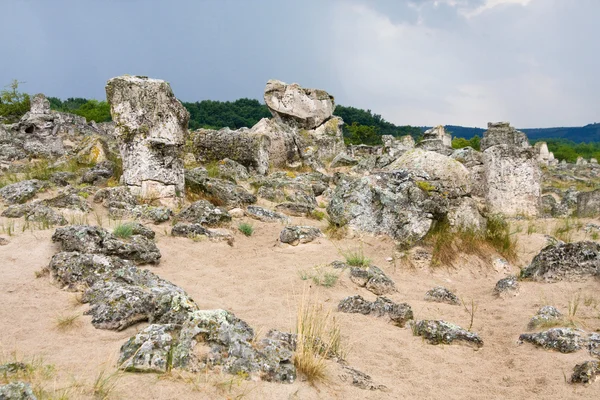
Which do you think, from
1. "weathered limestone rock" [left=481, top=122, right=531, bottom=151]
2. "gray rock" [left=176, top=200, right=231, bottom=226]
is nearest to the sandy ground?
"gray rock" [left=176, top=200, right=231, bottom=226]

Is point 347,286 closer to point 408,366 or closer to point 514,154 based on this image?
point 408,366

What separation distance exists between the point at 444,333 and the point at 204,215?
4266 mm

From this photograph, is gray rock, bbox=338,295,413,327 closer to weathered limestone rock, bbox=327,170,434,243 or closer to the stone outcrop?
weathered limestone rock, bbox=327,170,434,243

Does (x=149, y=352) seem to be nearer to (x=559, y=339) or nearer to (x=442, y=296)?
(x=559, y=339)

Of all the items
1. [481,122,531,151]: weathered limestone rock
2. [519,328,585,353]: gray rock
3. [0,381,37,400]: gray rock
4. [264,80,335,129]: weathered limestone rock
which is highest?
[264,80,335,129]: weathered limestone rock

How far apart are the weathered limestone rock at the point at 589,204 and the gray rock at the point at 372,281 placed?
8314 mm

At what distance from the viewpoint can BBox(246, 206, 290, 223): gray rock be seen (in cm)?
823

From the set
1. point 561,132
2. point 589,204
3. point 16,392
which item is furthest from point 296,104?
point 561,132

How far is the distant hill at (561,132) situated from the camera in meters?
153

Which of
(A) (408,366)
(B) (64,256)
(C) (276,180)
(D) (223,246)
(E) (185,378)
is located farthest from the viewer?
(C) (276,180)

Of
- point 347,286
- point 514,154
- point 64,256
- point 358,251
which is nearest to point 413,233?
point 358,251

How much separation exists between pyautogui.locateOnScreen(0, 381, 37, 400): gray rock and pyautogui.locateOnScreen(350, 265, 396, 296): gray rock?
369cm

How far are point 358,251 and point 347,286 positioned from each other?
1.38 meters

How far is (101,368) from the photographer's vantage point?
8.91 ft
